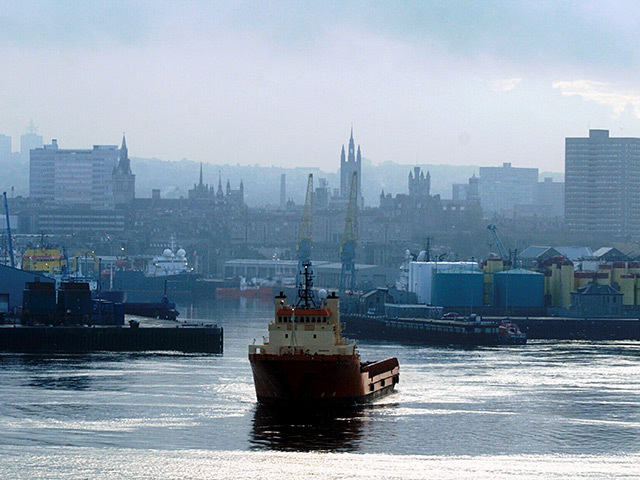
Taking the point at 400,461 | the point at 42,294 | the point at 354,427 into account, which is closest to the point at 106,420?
the point at 354,427

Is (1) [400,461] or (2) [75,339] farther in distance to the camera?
Answer: (2) [75,339]

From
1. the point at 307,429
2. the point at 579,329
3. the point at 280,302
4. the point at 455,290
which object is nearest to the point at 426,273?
the point at 455,290

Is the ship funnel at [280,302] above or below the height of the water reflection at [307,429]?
above

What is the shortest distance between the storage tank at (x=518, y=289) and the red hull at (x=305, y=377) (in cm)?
8255

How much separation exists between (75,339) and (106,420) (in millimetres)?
37647

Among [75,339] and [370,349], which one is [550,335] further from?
[75,339]

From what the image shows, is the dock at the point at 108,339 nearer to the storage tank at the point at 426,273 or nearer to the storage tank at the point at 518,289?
the storage tank at the point at 518,289

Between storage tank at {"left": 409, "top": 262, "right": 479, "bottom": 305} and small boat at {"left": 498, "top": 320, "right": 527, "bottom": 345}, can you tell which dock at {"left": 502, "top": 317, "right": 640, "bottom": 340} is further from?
storage tank at {"left": 409, "top": 262, "right": 479, "bottom": 305}

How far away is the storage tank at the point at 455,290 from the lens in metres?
147

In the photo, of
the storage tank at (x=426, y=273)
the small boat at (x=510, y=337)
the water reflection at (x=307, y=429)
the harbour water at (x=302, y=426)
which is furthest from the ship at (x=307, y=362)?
the storage tank at (x=426, y=273)

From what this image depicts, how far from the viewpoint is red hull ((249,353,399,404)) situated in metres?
64.8

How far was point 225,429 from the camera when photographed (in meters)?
Result: 60.6

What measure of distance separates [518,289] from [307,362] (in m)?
86.3

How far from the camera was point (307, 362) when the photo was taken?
64625 mm
